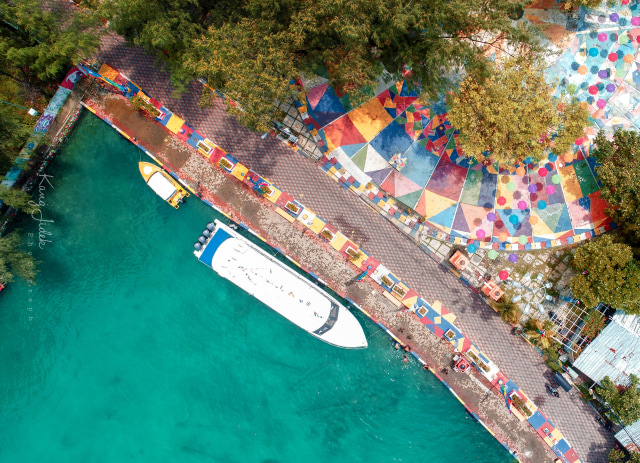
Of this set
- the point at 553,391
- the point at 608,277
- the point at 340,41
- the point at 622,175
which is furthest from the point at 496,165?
the point at 553,391

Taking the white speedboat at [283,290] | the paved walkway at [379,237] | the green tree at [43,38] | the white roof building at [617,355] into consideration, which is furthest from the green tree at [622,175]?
the green tree at [43,38]

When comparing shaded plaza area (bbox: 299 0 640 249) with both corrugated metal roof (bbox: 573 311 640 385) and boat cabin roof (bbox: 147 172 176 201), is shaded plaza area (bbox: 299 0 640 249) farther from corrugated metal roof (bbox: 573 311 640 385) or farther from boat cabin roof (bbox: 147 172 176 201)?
boat cabin roof (bbox: 147 172 176 201)

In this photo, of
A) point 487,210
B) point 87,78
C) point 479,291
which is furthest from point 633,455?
point 87,78

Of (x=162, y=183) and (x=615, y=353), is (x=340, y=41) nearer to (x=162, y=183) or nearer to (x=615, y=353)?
(x=162, y=183)

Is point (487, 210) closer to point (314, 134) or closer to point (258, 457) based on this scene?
point (314, 134)

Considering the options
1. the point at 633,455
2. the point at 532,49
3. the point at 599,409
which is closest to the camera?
the point at 532,49

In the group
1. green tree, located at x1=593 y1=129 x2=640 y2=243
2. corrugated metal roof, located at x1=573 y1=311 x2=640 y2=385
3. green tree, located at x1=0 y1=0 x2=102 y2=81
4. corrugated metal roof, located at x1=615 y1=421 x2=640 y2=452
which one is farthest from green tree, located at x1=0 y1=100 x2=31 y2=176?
corrugated metal roof, located at x1=615 y1=421 x2=640 y2=452

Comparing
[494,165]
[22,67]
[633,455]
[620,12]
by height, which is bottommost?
[22,67]
